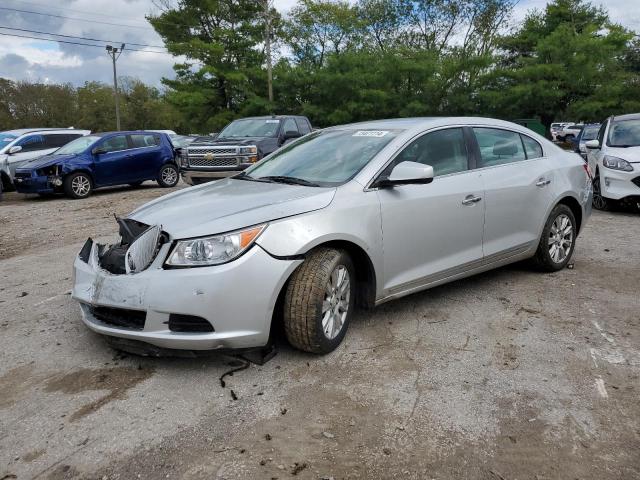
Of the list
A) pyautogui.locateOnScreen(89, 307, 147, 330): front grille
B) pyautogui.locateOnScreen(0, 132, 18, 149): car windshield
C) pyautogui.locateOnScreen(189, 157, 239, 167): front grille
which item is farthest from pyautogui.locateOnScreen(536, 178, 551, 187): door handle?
pyautogui.locateOnScreen(0, 132, 18, 149): car windshield

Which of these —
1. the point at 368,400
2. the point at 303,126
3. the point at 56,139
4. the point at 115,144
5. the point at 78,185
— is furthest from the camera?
the point at 56,139

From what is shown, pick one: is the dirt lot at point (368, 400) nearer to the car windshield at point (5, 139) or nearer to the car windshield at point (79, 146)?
the car windshield at point (79, 146)

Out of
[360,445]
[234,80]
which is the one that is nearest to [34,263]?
[360,445]

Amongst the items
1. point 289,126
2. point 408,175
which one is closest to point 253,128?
point 289,126

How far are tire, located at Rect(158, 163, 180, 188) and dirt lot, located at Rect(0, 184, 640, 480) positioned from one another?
1026 cm

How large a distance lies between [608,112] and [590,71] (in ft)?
8.82

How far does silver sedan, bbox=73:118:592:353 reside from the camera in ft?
10.5

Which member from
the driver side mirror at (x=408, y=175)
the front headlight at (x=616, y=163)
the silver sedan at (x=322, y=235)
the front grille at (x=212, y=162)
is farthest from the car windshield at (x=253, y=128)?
the driver side mirror at (x=408, y=175)

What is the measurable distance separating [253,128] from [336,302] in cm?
964

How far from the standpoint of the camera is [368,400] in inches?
120

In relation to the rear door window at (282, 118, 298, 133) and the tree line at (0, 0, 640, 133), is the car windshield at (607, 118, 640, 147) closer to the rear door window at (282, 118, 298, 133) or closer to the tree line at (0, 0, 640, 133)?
the rear door window at (282, 118, 298, 133)

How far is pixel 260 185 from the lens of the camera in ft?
13.5

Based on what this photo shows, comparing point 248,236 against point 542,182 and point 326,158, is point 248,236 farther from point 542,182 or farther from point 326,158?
point 542,182

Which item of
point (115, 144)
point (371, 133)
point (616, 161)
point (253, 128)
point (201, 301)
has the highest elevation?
point (253, 128)
